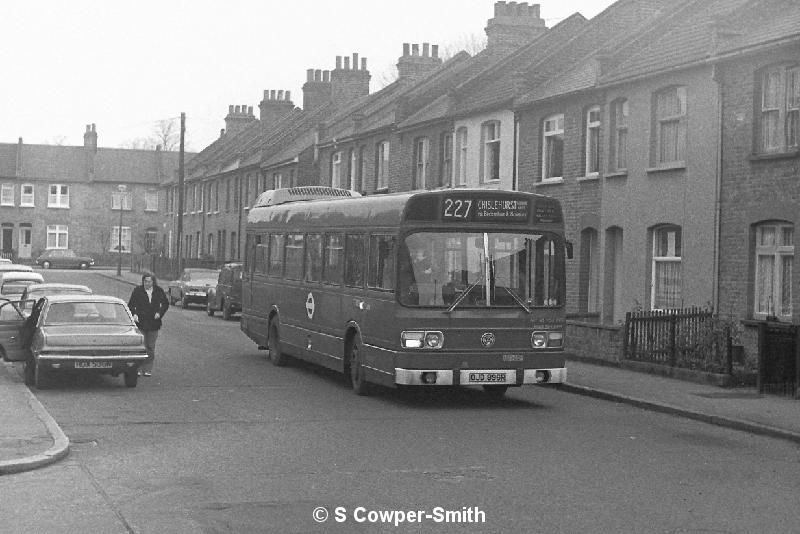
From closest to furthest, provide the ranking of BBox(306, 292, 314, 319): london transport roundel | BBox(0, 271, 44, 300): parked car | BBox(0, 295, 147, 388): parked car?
BBox(0, 295, 147, 388): parked car, BBox(306, 292, 314, 319): london transport roundel, BBox(0, 271, 44, 300): parked car

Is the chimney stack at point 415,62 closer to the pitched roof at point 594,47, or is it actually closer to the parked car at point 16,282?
the pitched roof at point 594,47

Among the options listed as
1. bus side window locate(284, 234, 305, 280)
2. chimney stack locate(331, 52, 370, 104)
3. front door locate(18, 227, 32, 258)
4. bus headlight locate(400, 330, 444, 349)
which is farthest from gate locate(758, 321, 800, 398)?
front door locate(18, 227, 32, 258)

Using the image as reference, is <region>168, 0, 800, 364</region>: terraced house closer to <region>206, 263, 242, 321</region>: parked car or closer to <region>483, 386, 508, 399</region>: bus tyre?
<region>483, 386, 508, 399</region>: bus tyre

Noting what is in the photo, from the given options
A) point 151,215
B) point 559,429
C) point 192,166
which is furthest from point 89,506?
point 151,215

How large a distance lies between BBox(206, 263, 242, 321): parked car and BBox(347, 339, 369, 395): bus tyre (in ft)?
69.0

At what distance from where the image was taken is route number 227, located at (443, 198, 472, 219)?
16.3 metres

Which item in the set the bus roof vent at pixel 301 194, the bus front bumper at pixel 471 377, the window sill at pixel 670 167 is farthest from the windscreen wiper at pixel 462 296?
the window sill at pixel 670 167

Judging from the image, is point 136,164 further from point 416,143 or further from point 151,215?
point 416,143

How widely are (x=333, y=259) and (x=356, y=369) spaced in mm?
2270

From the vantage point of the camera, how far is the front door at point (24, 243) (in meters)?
96.1

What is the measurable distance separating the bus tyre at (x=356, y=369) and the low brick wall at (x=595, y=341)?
595 centimetres

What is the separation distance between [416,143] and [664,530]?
1238 inches

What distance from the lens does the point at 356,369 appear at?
17.8 m

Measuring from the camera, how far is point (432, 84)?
43.2 metres
